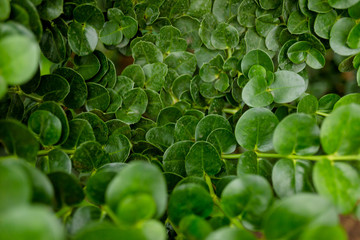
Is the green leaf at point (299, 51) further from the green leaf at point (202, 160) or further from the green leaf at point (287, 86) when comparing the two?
the green leaf at point (202, 160)

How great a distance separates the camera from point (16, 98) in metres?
0.38

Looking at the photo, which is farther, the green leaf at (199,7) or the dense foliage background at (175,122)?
the green leaf at (199,7)

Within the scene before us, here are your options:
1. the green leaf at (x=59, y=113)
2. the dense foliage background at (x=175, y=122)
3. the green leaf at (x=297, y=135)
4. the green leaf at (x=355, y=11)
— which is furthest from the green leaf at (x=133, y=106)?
the green leaf at (x=355, y=11)

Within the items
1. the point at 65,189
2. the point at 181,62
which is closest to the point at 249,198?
the point at 65,189

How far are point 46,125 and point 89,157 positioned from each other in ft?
0.22

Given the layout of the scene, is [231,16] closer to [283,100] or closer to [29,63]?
[283,100]

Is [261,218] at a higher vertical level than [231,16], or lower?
lower

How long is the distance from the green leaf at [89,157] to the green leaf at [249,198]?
0.18 m

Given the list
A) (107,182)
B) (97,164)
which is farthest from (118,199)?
(97,164)

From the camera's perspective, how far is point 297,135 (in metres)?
0.34

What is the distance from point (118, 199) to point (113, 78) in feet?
0.85

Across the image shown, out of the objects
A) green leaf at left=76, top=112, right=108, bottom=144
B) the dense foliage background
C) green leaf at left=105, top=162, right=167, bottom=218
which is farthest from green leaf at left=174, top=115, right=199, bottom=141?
green leaf at left=105, top=162, right=167, bottom=218

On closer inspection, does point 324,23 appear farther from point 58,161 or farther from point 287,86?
point 58,161

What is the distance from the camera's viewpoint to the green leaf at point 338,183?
0.93 ft
